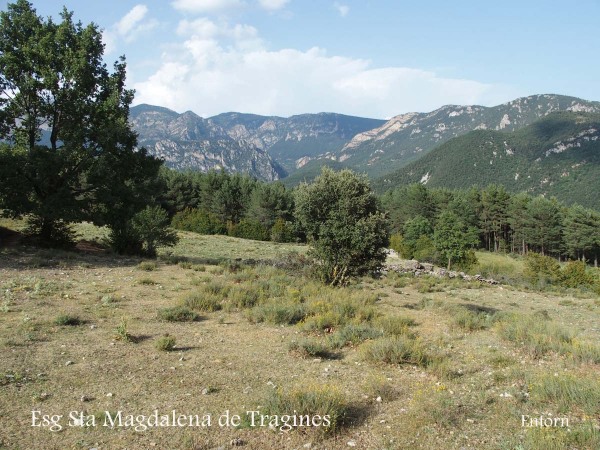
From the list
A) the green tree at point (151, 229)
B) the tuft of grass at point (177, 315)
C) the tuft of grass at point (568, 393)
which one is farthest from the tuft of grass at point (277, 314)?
the green tree at point (151, 229)

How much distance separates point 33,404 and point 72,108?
19.6 metres

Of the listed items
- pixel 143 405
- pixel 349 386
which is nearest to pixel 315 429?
pixel 349 386

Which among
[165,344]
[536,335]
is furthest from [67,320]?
[536,335]

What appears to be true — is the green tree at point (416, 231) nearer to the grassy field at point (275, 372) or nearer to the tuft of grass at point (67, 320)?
the grassy field at point (275, 372)

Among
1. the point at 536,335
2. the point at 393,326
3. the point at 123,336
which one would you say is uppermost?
the point at 123,336

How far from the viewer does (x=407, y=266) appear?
1699 inches

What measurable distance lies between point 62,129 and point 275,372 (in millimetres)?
20800

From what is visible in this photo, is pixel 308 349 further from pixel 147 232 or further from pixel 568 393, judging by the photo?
pixel 147 232

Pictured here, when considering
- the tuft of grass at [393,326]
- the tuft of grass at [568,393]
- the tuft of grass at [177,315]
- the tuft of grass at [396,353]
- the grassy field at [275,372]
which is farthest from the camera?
the tuft of grass at [177,315]

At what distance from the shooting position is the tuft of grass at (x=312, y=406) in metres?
5.87

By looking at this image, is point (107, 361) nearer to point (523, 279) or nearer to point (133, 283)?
point (133, 283)

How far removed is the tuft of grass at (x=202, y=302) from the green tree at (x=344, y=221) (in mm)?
5671

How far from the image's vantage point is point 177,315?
11.7 metres

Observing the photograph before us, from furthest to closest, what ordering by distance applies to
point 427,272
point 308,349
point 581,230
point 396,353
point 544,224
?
point 544,224, point 581,230, point 427,272, point 308,349, point 396,353
